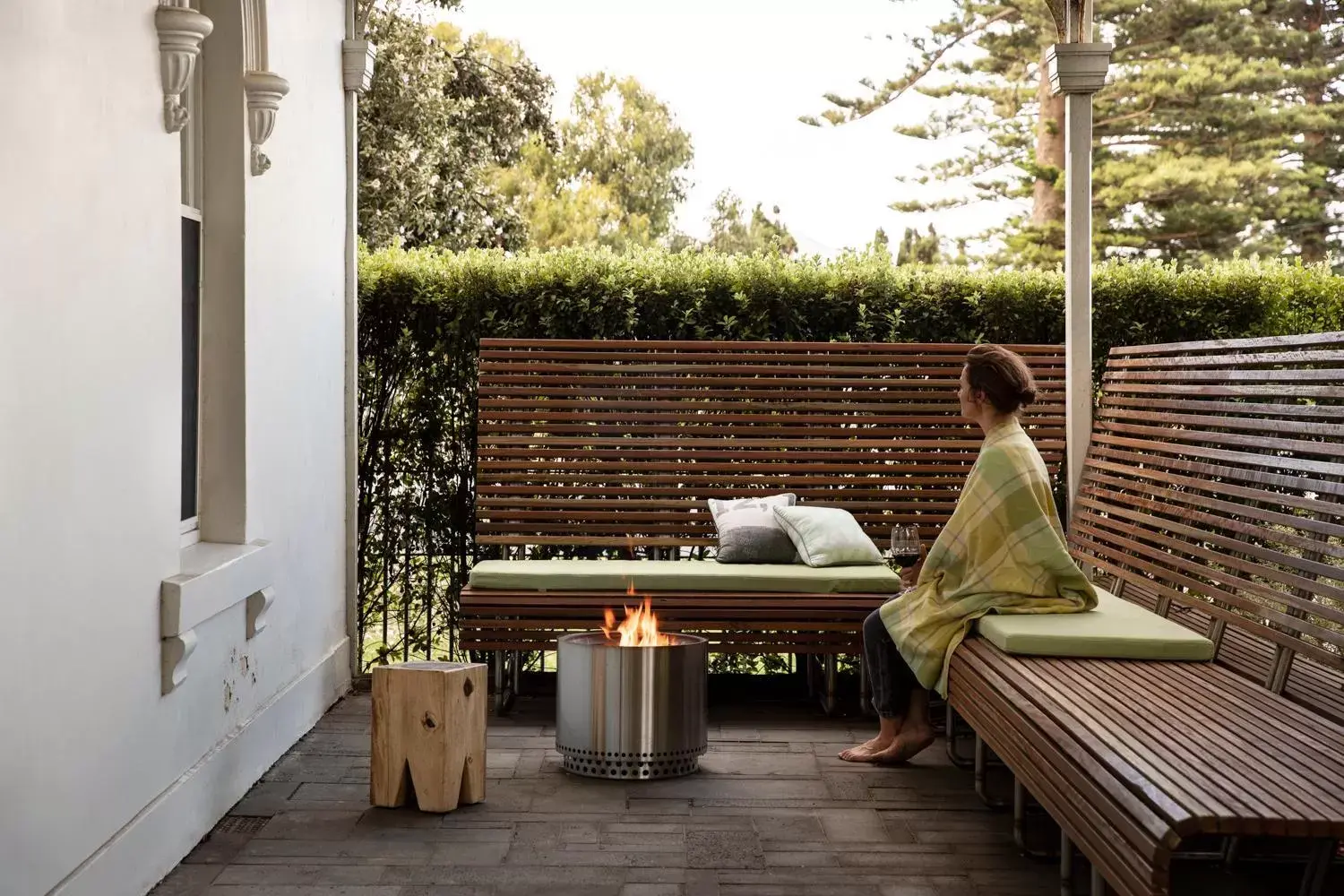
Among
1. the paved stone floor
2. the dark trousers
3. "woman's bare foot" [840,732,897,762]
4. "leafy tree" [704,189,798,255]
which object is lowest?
the paved stone floor

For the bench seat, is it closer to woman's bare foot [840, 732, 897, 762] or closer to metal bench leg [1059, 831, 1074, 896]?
metal bench leg [1059, 831, 1074, 896]

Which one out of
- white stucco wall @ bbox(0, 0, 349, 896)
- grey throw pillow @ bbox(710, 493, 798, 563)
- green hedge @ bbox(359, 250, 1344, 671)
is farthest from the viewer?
green hedge @ bbox(359, 250, 1344, 671)

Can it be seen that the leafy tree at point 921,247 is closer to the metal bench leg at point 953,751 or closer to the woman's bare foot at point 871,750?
the metal bench leg at point 953,751

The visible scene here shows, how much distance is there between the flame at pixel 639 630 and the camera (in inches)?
211

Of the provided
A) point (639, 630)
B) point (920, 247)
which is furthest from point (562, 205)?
point (639, 630)

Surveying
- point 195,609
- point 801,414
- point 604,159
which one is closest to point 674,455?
point 801,414

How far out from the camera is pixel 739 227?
4134cm

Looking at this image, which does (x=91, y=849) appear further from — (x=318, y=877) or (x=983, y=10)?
(x=983, y=10)

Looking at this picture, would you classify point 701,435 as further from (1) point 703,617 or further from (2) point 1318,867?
(2) point 1318,867

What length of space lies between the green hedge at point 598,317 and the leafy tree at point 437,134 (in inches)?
309

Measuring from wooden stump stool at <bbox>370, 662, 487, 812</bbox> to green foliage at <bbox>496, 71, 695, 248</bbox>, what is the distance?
33173mm

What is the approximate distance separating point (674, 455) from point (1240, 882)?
3.48 m

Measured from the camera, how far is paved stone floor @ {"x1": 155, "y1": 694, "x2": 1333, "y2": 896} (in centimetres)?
404

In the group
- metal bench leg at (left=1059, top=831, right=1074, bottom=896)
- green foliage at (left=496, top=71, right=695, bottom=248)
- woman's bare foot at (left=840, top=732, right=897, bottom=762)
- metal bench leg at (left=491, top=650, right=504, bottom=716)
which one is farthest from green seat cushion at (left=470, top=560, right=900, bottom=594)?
green foliage at (left=496, top=71, right=695, bottom=248)
